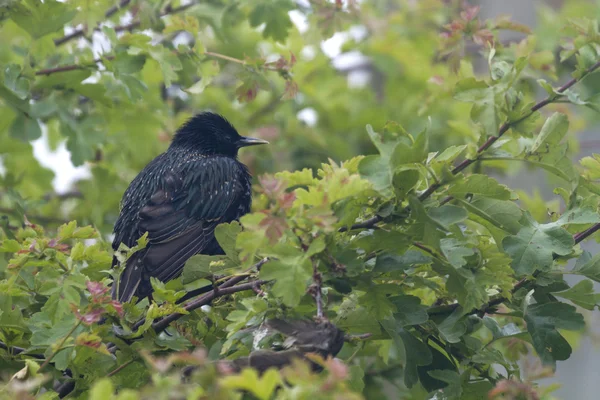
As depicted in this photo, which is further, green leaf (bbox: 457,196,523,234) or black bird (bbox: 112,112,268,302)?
black bird (bbox: 112,112,268,302)

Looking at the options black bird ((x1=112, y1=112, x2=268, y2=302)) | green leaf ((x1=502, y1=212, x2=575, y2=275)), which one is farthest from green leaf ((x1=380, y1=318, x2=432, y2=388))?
black bird ((x1=112, y1=112, x2=268, y2=302))

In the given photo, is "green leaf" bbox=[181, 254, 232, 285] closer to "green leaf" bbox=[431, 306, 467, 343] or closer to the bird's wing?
"green leaf" bbox=[431, 306, 467, 343]

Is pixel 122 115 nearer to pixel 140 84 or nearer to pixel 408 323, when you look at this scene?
pixel 140 84

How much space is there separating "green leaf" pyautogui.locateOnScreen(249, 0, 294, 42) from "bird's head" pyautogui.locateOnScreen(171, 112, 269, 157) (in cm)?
102

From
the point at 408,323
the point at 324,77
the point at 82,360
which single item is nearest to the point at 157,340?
the point at 82,360

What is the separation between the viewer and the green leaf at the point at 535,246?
283cm

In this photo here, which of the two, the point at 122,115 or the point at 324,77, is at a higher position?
the point at 122,115

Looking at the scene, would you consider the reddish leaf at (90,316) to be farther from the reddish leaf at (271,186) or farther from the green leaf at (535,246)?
the green leaf at (535,246)

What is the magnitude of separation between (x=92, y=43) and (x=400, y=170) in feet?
8.22

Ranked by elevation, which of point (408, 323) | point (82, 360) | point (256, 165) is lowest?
point (256, 165)

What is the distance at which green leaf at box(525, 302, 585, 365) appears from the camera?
9.70 ft

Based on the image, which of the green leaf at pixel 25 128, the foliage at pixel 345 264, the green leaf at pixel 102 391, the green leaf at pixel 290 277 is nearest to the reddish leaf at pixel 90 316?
the foliage at pixel 345 264

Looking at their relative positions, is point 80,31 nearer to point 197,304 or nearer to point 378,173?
point 197,304

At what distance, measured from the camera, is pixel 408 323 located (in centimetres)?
292
